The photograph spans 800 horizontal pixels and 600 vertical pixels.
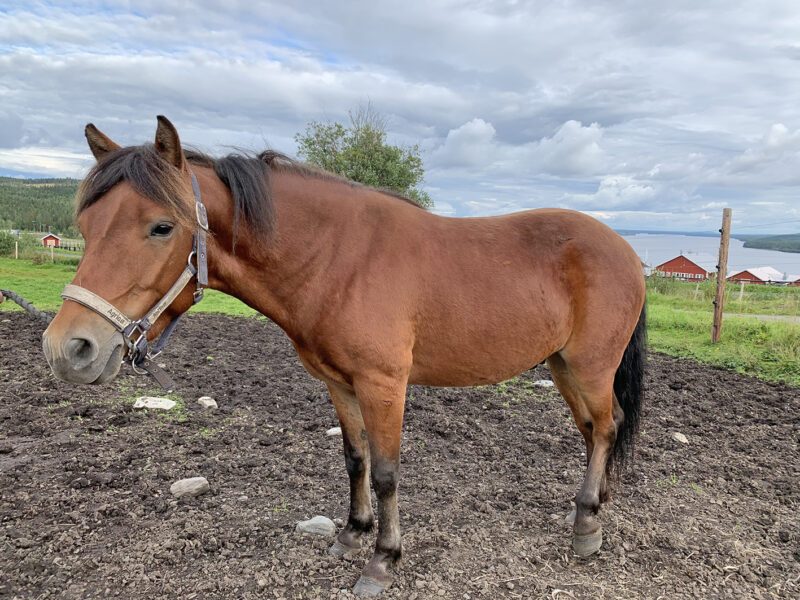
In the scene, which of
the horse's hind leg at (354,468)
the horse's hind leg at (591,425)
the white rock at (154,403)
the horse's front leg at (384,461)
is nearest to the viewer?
the horse's front leg at (384,461)

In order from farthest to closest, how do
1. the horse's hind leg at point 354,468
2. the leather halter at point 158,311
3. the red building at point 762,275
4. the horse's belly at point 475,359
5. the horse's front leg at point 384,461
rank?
the red building at point 762,275 < the horse's hind leg at point 354,468 < the horse's belly at point 475,359 < the horse's front leg at point 384,461 < the leather halter at point 158,311

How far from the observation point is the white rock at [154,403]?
223 inches

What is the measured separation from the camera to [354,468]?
11.0ft

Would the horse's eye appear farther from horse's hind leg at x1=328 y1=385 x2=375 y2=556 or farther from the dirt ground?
the dirt ground

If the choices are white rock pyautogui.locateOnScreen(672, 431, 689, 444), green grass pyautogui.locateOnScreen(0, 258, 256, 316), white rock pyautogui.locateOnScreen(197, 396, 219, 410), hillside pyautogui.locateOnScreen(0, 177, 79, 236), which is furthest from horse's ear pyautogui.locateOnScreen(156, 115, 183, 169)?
hillside pyautogui.locateOnScreen(0, 177, 79, 236)

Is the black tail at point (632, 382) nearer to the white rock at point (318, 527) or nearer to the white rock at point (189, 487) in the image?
the white rock at point (318, 527)

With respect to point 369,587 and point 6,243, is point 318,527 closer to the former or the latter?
point 369,587

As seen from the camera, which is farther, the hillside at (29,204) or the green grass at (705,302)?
the hillside at (29,204)

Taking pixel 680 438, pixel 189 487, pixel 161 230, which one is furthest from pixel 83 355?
pixel 680 438

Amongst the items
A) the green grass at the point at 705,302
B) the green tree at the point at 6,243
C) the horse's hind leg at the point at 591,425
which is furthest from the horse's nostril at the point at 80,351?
the green tree at the point at 6,243

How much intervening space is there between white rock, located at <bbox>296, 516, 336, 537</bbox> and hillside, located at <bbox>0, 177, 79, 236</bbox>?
41.4 metres

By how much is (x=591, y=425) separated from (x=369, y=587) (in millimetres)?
1984

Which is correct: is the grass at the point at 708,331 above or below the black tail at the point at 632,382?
below

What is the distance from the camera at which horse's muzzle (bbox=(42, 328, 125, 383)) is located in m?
2.08
